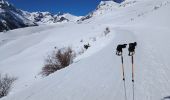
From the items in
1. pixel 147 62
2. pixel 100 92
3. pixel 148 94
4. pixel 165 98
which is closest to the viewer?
pixel 165 98

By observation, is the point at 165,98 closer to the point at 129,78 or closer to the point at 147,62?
the point at 129,78

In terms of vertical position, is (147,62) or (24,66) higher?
(147,62)

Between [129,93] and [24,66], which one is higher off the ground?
[129,93]

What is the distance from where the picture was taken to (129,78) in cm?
1288

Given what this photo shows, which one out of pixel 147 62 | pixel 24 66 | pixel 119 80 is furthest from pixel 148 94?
pixel 24 66

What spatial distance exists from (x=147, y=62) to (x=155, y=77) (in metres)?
3.39

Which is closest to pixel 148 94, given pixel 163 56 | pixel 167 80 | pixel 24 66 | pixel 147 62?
pixel 167 80

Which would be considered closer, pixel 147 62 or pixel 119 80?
pixel 119 80

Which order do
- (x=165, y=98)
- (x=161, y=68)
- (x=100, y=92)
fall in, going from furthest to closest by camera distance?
1. (x=161, y=68)
2. (x=100, y=92)
3. (x=165, y=98)

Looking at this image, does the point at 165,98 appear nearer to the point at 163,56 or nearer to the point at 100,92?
the point at 100,92

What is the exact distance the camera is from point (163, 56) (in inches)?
674

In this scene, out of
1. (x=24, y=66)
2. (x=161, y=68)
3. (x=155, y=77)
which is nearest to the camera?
(x=155, y=77)

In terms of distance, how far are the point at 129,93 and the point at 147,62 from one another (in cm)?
552

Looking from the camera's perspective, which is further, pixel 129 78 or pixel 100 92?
pixel 129 78
